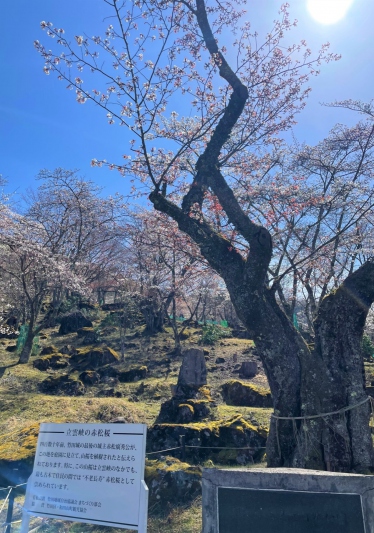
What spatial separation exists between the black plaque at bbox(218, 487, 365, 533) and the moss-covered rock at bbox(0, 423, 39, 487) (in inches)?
151

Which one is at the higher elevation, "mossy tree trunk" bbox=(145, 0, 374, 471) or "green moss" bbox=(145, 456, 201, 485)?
"mossy tree trunk" bbox=(145, 0, 374, 471)

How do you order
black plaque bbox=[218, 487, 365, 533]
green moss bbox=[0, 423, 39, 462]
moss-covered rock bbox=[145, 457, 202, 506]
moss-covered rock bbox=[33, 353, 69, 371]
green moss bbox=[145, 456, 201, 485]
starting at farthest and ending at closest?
moss-covered rock bbox=[33, 353, 69, 371], green moss bbox=[0, 423, 39, 462], green moss bbox=[145, 456, 201, 485], moss-covered rock bbox=[145, 457, 202, 506], black plaque bbox=[218, 487, 365, 533]

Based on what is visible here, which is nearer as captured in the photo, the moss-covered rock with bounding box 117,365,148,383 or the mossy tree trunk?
the mossy tree trunk

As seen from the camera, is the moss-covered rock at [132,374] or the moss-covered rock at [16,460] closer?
the moss-covered rock at [16,460]

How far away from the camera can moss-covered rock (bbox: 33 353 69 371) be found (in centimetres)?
1624

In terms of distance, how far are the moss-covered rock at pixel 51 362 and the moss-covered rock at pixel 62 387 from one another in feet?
9.57

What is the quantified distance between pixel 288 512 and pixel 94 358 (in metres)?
15.2

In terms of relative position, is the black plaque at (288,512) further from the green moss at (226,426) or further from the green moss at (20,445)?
the green moss at (20,445)

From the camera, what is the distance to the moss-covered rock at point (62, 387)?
12.8 metres

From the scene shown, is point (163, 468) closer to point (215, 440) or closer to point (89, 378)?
point (215, 440)

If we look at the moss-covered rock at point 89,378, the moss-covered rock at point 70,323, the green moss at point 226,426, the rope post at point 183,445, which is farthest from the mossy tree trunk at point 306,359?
the moss-covered rock at point 70,323

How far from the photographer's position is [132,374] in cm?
1523

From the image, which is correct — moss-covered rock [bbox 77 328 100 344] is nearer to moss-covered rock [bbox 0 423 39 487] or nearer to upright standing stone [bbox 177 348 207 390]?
A: upright standing stone [bbox 177 348 207 390]

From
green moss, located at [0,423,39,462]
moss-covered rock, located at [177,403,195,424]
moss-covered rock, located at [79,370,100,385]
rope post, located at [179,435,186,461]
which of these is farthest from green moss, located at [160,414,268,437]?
moss-covered rock, located at [79,370,100,385]
